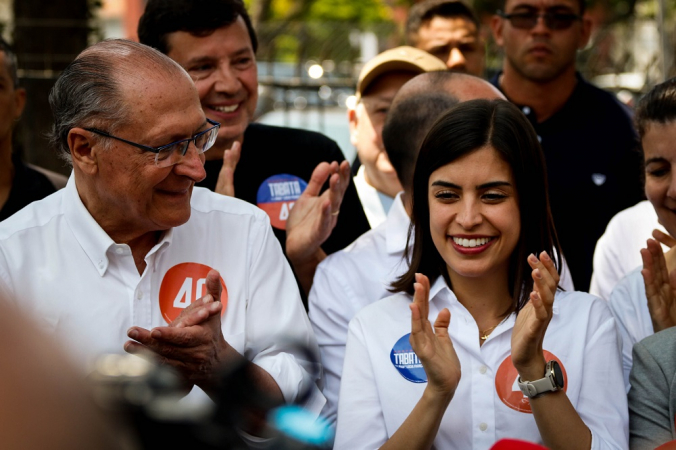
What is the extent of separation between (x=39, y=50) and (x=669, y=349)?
520cm

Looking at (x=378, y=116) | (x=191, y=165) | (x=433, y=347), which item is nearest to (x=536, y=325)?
(x=433, y=347)

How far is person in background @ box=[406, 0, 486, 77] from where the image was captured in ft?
18.8

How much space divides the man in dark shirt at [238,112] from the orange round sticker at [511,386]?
1132mm

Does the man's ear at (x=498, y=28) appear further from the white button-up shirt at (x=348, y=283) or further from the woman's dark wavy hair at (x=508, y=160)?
the woman's dark wavy hair at (x=508, y=160)

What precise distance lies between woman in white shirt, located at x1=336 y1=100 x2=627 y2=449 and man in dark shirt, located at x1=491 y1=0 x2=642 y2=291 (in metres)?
1.42

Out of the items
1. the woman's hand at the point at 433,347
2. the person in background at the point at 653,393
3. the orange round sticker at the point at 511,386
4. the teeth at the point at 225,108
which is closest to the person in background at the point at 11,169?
the teeth at the point at 225,108

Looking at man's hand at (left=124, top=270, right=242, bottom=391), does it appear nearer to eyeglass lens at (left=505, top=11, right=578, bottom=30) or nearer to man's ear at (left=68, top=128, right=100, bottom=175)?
man's ear at (left=68, top=128, right=100, bottom=175)

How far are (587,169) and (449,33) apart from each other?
5.21 feet

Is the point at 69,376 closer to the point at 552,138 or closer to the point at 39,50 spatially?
the point at 552,138

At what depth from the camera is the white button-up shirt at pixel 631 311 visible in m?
3.28

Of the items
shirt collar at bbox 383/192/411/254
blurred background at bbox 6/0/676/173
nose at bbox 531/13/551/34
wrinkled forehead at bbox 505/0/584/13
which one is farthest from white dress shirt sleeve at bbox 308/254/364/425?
blurred background at bbox 6/0/676/173

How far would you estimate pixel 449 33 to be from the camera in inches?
226

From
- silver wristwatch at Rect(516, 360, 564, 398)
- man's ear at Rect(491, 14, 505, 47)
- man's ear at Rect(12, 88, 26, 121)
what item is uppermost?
man's ear at Rect(491, 14, 505, 47)

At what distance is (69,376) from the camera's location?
96 cm
